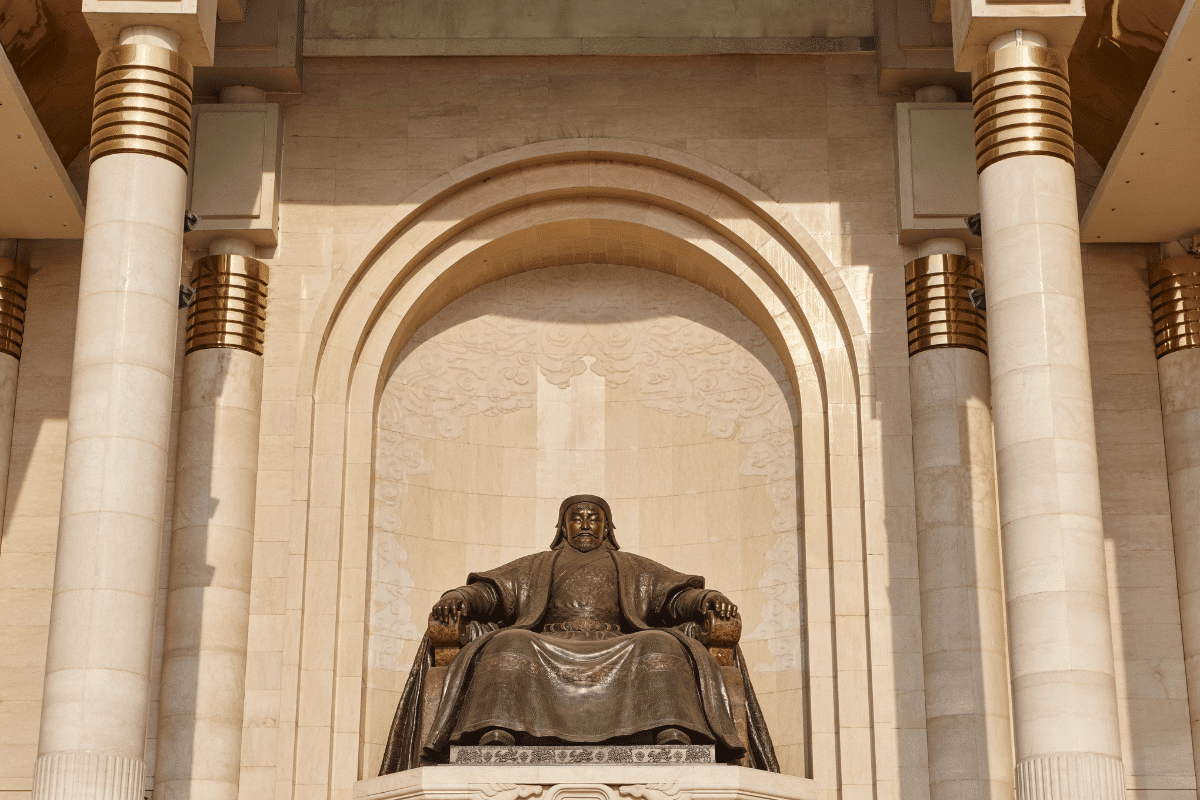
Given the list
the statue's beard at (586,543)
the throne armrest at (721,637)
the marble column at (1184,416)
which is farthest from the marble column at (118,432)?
the marble column at (1184,416)

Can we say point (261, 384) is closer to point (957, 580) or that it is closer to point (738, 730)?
point (738, 730)

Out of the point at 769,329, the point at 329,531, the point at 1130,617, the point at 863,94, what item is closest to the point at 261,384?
the point at 329,531

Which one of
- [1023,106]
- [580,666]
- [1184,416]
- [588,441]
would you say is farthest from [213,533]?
[1184,416]

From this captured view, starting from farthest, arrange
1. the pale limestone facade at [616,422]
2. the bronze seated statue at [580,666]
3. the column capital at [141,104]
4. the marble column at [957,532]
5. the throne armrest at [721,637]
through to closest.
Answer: the pale limestone facade at [616,422] → the throne armrest at [721,637] → the marble column at [957,532] → the bronze seated statue at [580,666] → the column capital at [141,104]

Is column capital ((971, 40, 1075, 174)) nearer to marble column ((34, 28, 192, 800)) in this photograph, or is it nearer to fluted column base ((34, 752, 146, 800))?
marble column ((34, 28, 192, 800))

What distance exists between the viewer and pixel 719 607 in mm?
12375

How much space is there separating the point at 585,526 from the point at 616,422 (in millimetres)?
1563

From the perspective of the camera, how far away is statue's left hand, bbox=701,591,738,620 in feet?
40.5

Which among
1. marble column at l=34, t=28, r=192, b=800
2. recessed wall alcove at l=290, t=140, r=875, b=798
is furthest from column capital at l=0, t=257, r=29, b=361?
marble column at l=34, t=28, r=192, b=800

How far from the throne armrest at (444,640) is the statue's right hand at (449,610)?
22mm

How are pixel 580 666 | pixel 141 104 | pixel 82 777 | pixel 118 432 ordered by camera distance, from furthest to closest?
pixel 580 666, pixel 141 104, pixel 118 432, pixel 82 777

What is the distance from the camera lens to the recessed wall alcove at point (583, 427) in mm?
12875

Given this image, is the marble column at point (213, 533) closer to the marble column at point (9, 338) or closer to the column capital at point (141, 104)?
the marble column at point (9, 338)

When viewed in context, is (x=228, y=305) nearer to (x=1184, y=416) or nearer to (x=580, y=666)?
(x=580, y=666)
